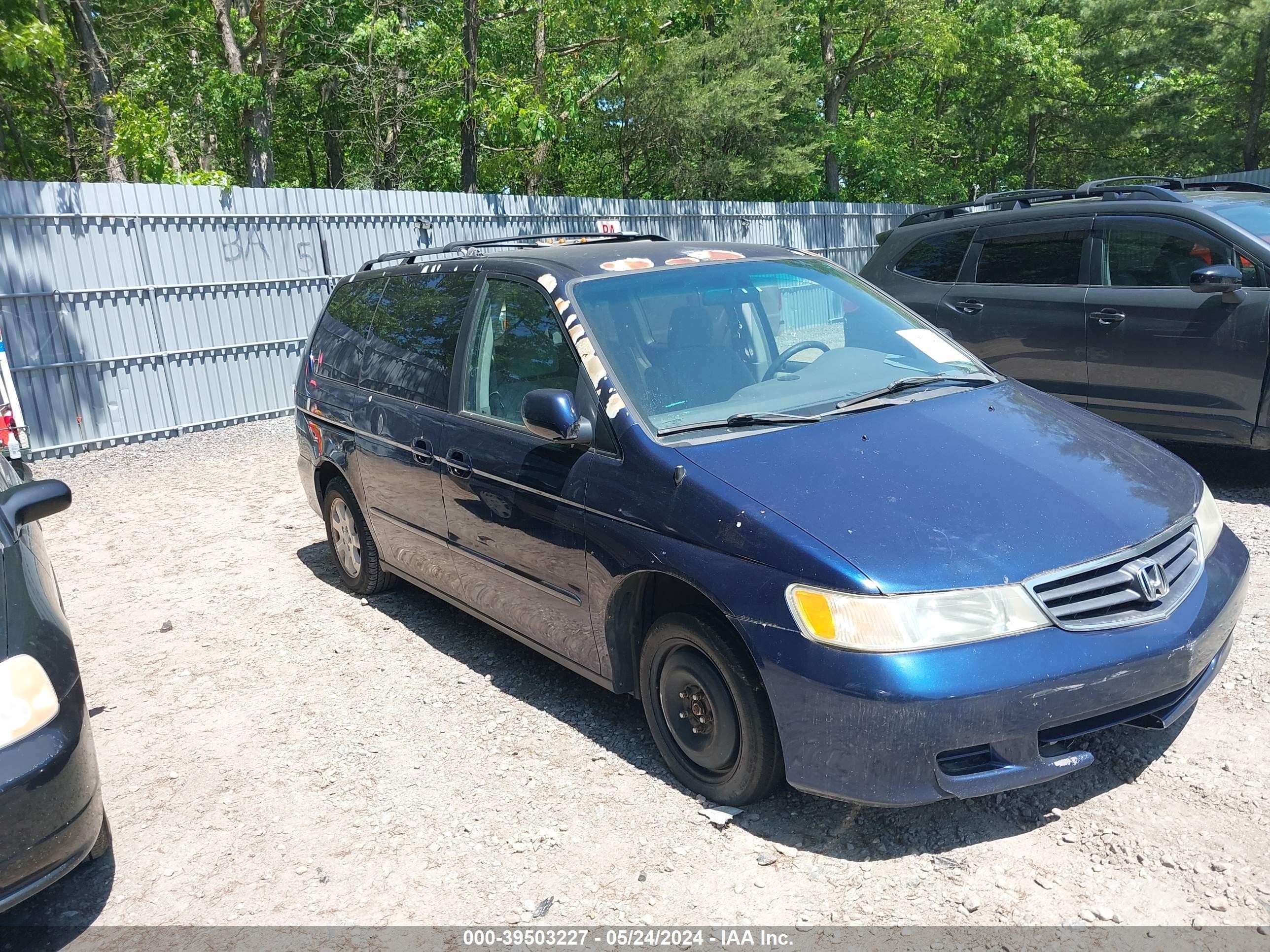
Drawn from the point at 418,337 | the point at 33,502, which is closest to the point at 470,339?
the point at 418,337

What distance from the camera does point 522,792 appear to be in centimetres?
361

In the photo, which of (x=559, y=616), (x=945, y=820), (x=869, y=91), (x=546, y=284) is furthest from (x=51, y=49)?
(x=869, y=91)

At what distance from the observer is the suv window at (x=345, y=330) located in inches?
214

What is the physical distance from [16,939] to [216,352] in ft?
29.4

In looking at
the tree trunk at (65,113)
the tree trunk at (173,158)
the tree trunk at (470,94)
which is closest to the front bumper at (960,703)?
the tree trunk at (470,94)

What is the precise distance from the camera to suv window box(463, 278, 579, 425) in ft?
12.8

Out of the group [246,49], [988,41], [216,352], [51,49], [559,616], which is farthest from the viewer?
[988,41]

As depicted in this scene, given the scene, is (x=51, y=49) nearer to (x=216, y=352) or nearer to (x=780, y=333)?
(x=216, y=352)

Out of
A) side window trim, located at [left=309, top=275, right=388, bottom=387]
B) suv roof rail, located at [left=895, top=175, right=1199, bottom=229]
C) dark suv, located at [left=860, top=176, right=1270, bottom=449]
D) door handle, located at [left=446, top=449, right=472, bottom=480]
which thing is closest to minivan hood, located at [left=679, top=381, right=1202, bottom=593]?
door handle, located at [left=446, top=449, right=472, bottom=480]

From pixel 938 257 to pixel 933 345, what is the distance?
3.86 m

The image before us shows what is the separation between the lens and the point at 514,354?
4.17m

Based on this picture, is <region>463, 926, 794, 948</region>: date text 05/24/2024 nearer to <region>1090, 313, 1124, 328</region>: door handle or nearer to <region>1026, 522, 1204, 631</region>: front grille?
<region>1026, 522, 1204, 631</region>: front grille

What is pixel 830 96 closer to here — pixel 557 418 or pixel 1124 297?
pixel 1124 297

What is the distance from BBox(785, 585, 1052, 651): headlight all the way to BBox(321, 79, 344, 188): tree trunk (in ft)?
74.9
